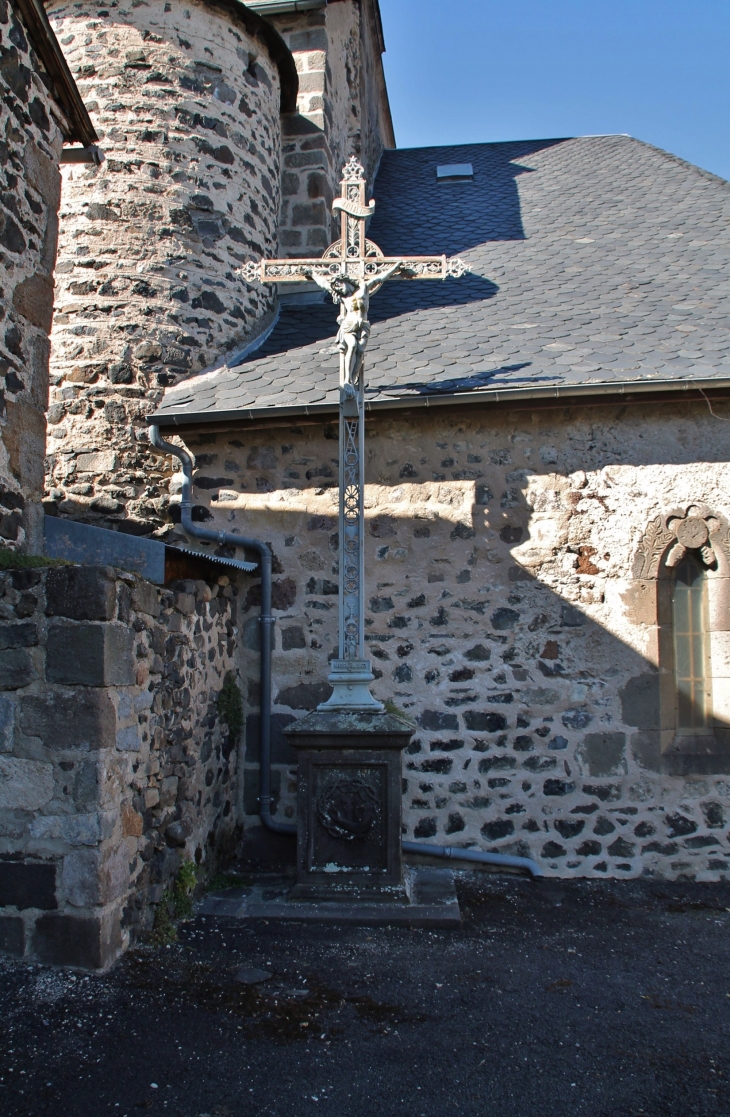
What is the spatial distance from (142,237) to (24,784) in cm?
480

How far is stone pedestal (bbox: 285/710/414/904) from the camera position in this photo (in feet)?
16.0

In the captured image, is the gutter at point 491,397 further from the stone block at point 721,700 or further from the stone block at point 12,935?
the stone block at point 12,935

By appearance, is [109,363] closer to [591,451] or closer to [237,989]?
[591,451]

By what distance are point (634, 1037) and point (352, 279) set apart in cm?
442

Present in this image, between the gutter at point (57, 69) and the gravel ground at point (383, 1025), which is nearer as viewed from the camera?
the gravel ground at point (383, 1025)

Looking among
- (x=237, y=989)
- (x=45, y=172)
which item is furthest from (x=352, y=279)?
(x=237, y=989)

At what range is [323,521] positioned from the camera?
20.4ft

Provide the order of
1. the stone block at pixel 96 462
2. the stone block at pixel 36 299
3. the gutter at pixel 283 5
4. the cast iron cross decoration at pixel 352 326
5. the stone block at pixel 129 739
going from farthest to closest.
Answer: the gutter at pixel 283 5 → the stone block at pixel 96 462 → the cast iron cross decoration at pixel 352 326 → the stone block at pixel 36 299 → the stone block at pixel 129 739

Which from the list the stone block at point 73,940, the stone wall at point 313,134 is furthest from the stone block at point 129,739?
the stone wall at point 313,134

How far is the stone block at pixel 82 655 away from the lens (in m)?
3.83

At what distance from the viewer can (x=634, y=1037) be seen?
3.40 m

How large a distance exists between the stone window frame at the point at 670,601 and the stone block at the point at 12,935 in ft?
13.7

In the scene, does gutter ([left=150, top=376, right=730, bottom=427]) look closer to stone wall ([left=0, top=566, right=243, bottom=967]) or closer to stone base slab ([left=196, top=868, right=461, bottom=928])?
stone wall ([left=0, top=566, right=243, bottom=967])

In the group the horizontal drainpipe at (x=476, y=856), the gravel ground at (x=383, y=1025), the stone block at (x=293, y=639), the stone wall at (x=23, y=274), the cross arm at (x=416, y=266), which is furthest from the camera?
the stone block at (x=293, y=639)
